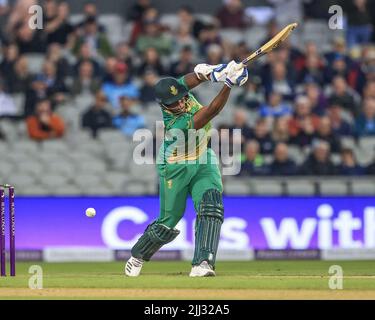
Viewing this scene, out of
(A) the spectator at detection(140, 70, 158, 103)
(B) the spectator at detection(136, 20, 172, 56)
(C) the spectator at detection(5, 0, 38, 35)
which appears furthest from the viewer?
(C) the spectator at detection(5, 0, 38, 35)

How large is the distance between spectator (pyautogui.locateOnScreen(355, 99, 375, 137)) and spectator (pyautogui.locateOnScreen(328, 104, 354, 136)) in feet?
0.45

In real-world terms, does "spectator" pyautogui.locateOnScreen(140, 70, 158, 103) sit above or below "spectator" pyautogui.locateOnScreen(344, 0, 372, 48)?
below

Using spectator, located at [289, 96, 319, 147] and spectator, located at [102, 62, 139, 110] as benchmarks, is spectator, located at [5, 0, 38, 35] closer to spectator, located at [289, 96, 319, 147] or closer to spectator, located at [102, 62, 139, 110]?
spectator, located at [102, 62, 139, 110]

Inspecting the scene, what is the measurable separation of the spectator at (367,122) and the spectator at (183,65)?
119 inches

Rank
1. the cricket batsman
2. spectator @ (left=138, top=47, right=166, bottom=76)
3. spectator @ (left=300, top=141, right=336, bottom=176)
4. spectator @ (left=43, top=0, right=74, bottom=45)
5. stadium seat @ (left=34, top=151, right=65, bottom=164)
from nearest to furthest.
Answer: the cricket batsman
spectator @ (left=300, top=141, right=336, bottom=176)
stadium seat @ (left=34, top=151, right=65, bottom=164)
spectator @ (left=138, top=47, right=166, bottom=76)
spectator @ (left=43, top=0, right=74, bottom=45)

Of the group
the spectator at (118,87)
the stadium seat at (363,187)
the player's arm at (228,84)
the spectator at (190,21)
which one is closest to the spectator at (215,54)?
the spectator at (190,21)

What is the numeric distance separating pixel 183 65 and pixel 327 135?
298 centimetres

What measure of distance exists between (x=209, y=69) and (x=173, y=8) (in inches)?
455

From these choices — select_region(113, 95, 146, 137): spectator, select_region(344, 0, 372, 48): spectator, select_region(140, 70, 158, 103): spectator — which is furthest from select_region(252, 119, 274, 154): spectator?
select_region(344, 0, 372, 48): spectator

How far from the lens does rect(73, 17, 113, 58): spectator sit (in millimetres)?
21250

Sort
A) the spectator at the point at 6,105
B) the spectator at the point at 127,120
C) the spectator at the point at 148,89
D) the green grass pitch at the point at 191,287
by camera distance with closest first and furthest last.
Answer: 1. the green grass pitch at the point at 191,287
2. the spectator at the point at 127,120
3. the spectator at the point at 6,105
4. the spectator at the point at 148,89

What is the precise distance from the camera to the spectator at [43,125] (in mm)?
19500

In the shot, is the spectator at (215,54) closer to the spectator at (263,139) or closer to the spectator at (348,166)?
the spectator at (263,139)
